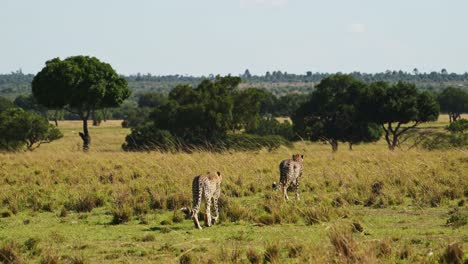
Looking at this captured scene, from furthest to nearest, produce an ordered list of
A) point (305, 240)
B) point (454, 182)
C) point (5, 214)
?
point (454, 182) < point (5, 214) < point (305, 240)

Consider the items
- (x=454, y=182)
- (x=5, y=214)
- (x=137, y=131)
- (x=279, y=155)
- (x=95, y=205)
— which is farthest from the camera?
(x=137, y=131)


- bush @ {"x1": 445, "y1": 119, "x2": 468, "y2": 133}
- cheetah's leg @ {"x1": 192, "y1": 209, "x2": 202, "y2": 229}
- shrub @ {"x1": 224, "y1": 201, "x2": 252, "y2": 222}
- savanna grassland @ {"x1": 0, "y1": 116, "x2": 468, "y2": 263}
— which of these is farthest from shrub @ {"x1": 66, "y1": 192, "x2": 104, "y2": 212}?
bush @ {"x1": 445, "y1": 119, "x2": 468, "y2": 133}

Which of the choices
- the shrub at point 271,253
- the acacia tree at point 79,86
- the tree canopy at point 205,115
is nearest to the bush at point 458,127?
the tree canopy at point 205,115

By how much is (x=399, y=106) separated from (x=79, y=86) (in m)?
23.7

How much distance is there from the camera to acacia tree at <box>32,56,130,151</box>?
4538 centimetres

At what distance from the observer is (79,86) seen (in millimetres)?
45688

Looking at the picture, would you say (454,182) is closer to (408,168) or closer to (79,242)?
(408,168)

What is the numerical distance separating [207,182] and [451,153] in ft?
48.3

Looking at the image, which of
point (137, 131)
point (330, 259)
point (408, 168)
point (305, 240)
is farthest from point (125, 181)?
point (137, 131)

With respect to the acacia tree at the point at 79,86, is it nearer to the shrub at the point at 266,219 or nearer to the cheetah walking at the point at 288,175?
the cheetah walking at the point at 288,175

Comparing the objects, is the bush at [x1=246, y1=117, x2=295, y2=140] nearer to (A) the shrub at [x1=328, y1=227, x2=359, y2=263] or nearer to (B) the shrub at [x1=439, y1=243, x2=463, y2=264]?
(A) the shrub at [x1=328, y1=227, x2=359, y2=263]

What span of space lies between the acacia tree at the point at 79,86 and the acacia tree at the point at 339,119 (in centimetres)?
1681

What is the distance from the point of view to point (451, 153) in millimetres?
26656

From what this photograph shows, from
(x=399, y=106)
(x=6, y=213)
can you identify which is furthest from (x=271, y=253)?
(x=399, y=106)
